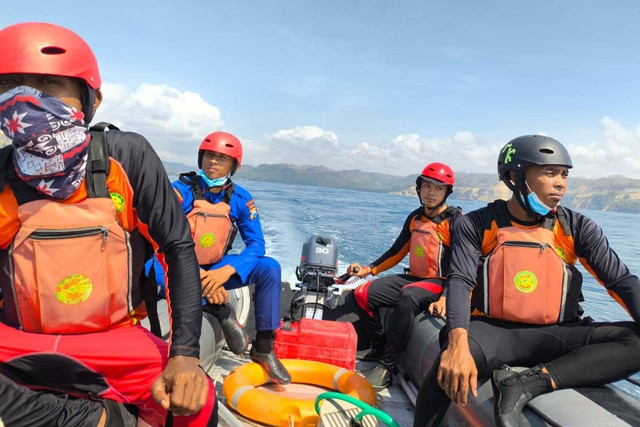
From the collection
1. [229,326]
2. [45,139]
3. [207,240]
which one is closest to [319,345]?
[229,326]

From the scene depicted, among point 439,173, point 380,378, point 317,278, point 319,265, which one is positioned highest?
point 439,173

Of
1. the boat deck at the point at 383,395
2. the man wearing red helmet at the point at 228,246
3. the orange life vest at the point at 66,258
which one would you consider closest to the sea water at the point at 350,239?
the boat deck at the point at 383,395

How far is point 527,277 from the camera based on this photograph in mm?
2061

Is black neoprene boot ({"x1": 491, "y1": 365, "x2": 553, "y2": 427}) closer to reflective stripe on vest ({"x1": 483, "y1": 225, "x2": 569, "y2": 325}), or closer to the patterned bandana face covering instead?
reflective stripe on vest ({"x1": 483, "y1": 225, "x2": 569, "y2": 325})

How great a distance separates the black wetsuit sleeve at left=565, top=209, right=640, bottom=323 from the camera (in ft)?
6.39

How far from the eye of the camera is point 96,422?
1.11 m

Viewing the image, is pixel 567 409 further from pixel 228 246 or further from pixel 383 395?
pixel 228 246

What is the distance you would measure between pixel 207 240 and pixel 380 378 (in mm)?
1742

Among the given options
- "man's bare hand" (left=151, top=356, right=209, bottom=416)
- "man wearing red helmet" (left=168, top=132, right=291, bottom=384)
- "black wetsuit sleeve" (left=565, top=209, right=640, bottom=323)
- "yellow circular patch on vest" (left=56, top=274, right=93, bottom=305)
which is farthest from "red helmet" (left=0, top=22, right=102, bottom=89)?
"black wetsuit sleeve" (left=565, top=209, right=640, bottom=323)

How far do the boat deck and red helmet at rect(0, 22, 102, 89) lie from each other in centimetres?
215

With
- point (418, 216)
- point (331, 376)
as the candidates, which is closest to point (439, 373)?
point (331, 376)

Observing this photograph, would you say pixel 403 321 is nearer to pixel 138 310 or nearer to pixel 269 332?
pixel 269 332

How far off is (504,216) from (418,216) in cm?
186

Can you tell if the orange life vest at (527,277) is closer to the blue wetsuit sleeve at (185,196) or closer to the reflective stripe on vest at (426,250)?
the reflective stripe on vest at (426,250)
